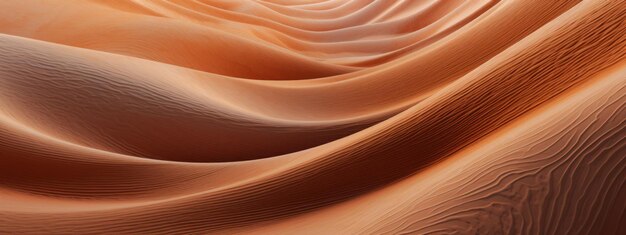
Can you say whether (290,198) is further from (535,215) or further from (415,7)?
(415,7)

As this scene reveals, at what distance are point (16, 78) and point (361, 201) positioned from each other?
689 mm

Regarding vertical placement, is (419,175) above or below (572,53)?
below

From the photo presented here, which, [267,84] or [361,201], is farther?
[267,84]

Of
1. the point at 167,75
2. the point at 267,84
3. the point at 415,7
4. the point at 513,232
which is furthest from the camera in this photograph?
the point at 415,7

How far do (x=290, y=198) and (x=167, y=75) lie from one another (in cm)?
64

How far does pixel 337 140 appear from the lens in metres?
1.14

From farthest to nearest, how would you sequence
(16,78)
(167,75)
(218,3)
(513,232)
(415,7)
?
(415,7) < (218,3) < (167,75) < (16,78) < (513,232)

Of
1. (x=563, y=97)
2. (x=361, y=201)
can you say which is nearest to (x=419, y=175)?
(x=361, y=201)

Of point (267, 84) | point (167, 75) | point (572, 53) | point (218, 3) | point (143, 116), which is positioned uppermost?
point (218, 3)

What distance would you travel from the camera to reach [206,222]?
86cm

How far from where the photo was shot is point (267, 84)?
1.76m

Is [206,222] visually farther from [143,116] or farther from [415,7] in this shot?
[415,7]

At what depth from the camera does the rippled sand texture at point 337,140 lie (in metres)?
0.64

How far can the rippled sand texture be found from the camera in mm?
642
